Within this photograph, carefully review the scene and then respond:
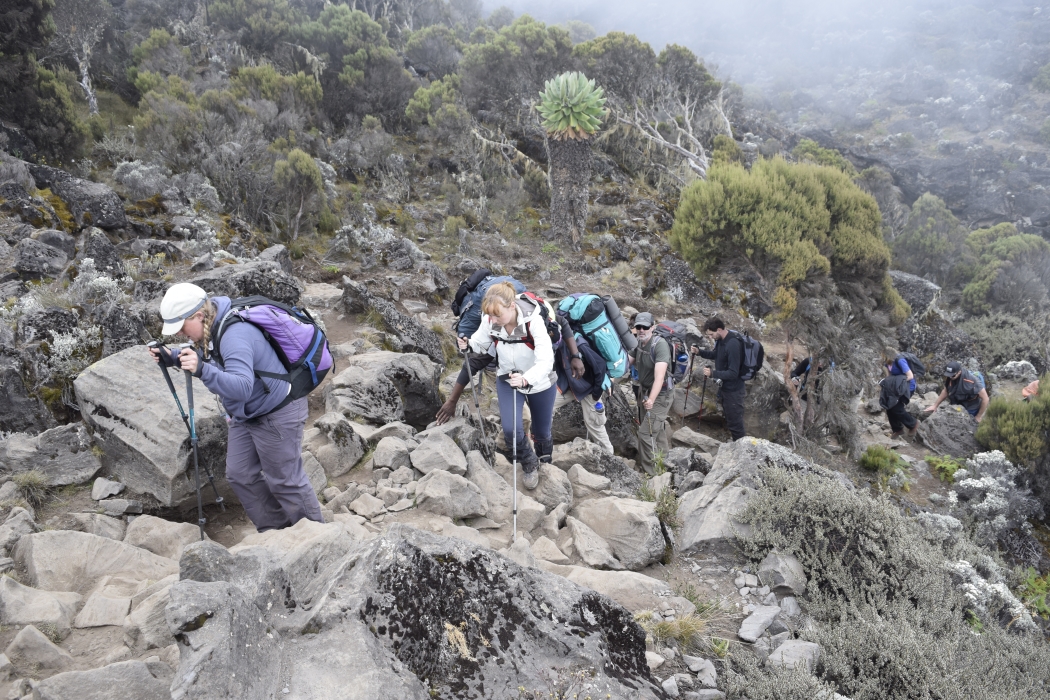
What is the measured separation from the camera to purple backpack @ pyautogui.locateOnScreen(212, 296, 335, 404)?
3.27m

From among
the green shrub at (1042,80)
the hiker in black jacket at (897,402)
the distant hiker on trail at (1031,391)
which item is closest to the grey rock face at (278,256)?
the hiker in black jacket at (897,402)

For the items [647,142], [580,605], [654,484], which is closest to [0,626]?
[580,605]

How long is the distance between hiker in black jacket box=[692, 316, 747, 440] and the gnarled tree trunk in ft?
35.3

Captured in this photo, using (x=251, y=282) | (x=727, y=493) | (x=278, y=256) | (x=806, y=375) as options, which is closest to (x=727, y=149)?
(x=806, y=375)

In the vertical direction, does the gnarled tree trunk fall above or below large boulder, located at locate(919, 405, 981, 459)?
above

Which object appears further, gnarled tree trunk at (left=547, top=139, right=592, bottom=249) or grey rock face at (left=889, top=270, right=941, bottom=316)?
grey rock face at (left=889, top=270, right=941, bottom=316)

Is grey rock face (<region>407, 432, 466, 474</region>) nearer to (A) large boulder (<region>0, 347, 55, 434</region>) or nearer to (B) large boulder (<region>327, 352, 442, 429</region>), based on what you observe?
(B) large boulder (<region>327, 352, 442, 429</region>)

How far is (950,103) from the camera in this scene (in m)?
47.3

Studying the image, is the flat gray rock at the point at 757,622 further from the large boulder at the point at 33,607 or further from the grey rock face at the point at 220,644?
the large boulder at the point at 33,607

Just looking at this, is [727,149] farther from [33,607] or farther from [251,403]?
[33,607]

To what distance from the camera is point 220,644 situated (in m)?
1.98

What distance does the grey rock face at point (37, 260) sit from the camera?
7.52 m

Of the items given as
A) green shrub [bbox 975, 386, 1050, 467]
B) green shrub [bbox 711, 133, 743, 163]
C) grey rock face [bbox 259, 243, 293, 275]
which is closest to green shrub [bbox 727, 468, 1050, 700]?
green shrub [bbox 975, 386, 1050, 467]

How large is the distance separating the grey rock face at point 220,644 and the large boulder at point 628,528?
2734 mm
